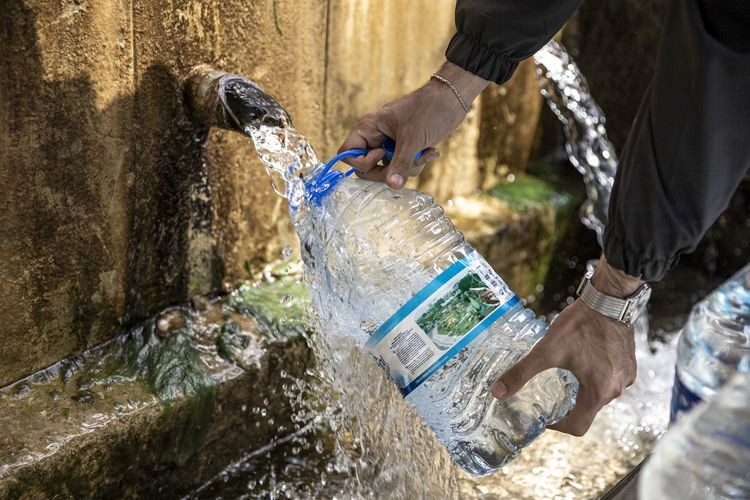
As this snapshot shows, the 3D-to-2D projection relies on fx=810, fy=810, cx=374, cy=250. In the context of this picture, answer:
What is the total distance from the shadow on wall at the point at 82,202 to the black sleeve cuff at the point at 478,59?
757 mm

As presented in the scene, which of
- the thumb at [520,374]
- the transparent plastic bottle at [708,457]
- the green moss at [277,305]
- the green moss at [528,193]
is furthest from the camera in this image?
the green moss at [528,193]

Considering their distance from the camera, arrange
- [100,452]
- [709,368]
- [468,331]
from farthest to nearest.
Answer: [709,368] < [100,452] < [468,331]

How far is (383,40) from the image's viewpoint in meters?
2.84

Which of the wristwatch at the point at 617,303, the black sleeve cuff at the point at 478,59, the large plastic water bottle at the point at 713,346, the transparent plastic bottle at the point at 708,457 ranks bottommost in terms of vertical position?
the large plastic water bottle at the point at 713,346

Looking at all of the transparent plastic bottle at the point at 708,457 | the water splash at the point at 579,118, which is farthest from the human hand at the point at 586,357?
the water splash at the point at 579,118

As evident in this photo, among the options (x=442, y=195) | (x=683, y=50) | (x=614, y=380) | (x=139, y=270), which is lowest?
(x=442, y=195)

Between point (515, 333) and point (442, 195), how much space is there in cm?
147

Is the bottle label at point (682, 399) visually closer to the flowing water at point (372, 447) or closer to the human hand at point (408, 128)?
the flowing water at point (372, 447)

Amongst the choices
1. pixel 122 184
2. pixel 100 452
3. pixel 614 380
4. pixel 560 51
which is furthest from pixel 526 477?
pixel 560 51

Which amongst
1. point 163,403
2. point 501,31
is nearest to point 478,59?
point 501,31

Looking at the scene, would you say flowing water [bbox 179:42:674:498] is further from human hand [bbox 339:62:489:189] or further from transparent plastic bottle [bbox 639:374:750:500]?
transparent plastic bottle [bbox 639:374:750:500]

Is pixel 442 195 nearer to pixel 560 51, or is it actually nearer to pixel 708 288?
pixel 560 51

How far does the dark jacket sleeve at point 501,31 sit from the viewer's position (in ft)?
6.30

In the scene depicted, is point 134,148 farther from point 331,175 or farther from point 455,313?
point 455,313
